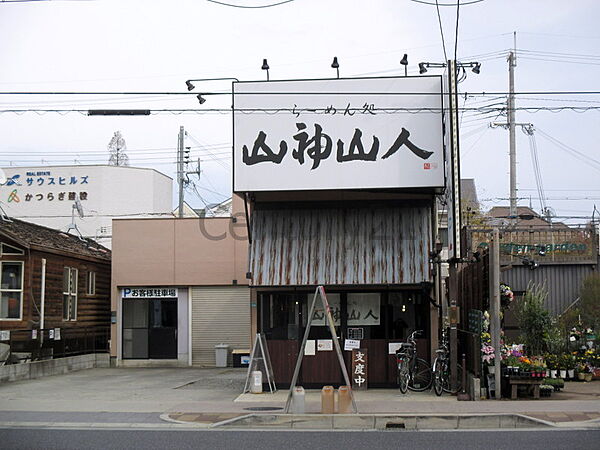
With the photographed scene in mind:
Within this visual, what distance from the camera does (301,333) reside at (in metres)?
18.4

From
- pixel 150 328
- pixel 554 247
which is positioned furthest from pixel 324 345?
pixel 150 328

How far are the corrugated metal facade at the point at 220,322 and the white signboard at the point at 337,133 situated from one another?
11039 millimetres

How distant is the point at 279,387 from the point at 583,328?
28.7 ft

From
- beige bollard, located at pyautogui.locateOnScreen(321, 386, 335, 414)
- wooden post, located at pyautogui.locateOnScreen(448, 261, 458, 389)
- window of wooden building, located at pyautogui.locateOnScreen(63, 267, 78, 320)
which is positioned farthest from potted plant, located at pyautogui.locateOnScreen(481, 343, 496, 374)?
window of wooden building, located at pyautogui.locateOnScreen(63, 267, 78, 320)

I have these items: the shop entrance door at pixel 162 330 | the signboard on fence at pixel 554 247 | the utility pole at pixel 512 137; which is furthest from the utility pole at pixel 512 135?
the shop entrance door at pixel 162 330

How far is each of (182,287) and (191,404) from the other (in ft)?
41.7

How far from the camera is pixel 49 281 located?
2538 centimetres

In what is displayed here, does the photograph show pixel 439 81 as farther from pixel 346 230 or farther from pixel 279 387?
pixel 279 387

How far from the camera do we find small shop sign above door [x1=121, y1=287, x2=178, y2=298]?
28500 mm

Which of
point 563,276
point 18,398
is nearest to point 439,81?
point 563,276

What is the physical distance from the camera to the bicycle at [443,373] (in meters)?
16.7

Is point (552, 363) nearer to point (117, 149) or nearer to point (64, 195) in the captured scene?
point (64, 195)

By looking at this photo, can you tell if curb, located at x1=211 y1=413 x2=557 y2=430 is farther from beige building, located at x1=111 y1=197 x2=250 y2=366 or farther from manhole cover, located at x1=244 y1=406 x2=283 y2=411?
beige building, located at x1=111 y1=197 x2=250 y2=366

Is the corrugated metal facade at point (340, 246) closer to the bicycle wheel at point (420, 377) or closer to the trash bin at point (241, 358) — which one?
the bicycle wheel at point (420, 377)
